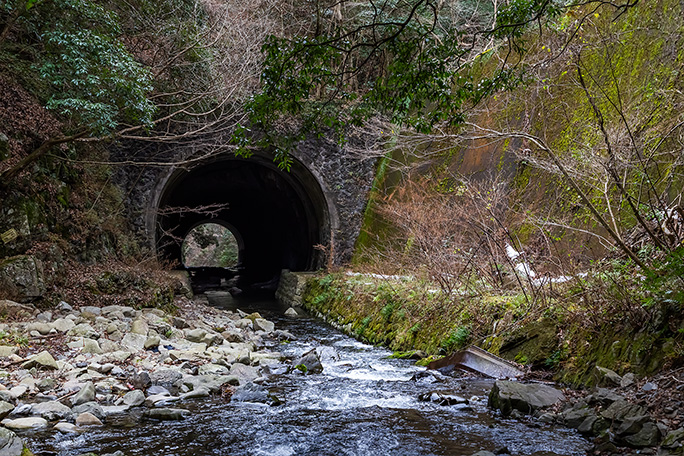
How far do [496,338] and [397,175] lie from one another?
387 inches

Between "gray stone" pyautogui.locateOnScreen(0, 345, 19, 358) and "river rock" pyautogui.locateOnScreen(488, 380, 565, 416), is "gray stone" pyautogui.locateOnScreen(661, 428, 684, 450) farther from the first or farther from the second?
"gray stone" pyautogui.locateOnScreen(0, 345, 19, 358)

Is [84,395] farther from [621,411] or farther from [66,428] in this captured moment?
[621,411]

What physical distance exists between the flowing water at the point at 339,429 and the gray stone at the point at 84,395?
0.68 meters

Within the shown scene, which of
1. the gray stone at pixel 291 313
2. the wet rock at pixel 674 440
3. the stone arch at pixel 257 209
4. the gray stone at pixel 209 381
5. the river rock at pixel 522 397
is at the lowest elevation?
the gray stone at pixel 291 313

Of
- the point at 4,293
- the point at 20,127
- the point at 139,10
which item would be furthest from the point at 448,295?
the point at 139,10

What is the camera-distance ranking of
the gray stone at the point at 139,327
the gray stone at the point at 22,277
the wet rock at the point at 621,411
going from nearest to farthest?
the wet rock at the point at 621,411 → the gray stone at the point at 22,277 → the gray stone at the point at 139,327

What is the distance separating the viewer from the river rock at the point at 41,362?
18.1 feet

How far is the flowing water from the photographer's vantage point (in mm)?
3900

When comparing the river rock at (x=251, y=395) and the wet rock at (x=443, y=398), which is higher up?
the wet rock at (x=443, y=398)

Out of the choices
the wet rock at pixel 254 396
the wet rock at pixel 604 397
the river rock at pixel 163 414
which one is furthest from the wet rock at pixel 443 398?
the river rock at pixel 163 414

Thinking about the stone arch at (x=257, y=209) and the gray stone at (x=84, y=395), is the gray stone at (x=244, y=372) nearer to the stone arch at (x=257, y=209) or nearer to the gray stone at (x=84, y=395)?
the gray stone at (x=84, y=395)

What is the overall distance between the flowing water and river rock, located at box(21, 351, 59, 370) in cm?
173

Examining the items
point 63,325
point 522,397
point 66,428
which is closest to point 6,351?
point 63,325

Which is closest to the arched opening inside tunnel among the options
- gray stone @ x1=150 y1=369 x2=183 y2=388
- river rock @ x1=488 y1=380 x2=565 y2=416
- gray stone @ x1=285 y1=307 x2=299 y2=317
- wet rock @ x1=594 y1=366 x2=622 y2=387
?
gray stone @ x1=285 y1=307 x2=299 y2=317
